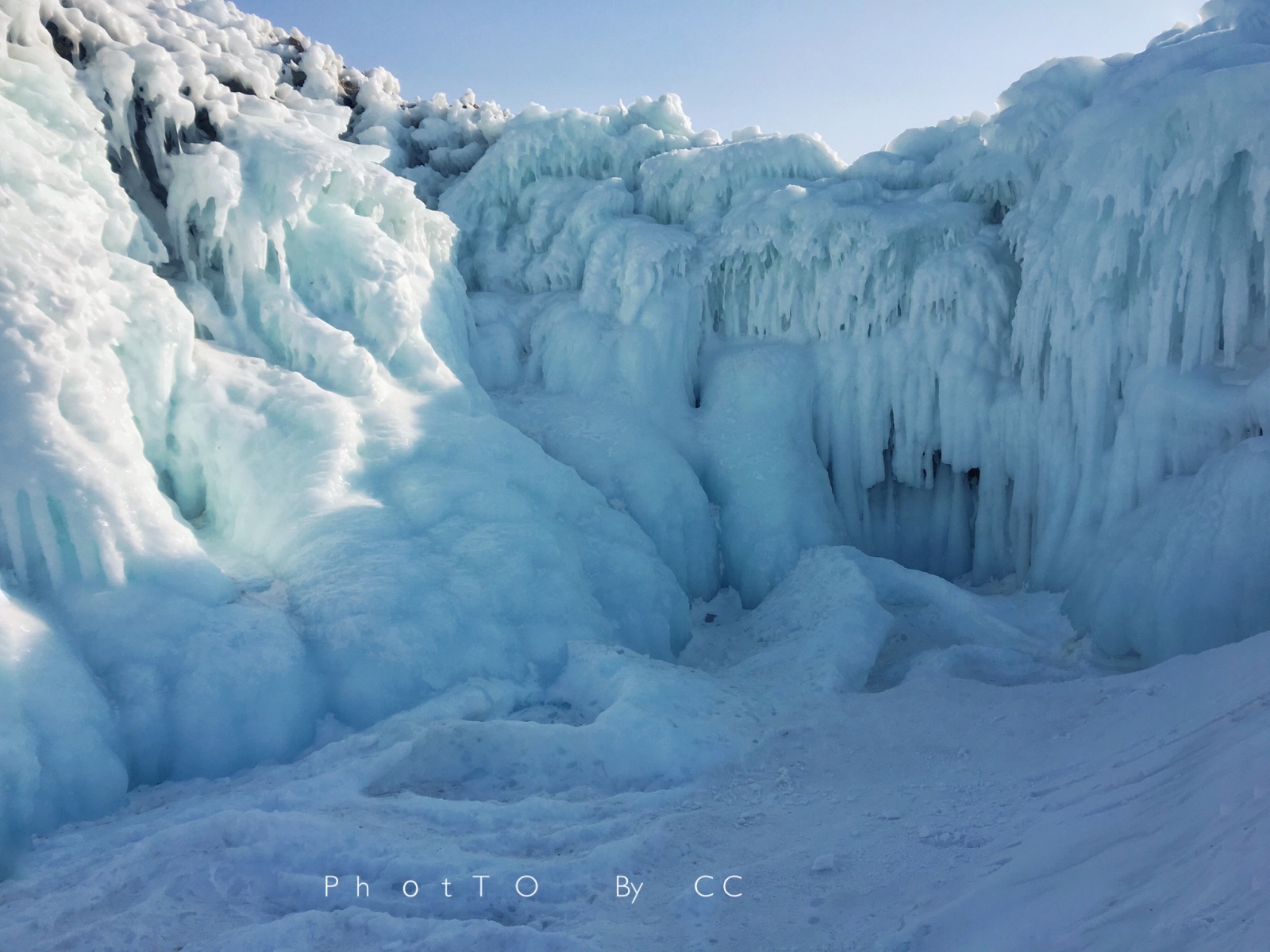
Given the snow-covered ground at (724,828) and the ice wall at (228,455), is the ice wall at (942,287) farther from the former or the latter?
the snow-covered ground at (724,828)

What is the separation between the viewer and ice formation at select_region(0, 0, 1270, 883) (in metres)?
7.38

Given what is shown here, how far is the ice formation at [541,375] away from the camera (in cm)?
738

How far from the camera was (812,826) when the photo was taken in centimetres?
559

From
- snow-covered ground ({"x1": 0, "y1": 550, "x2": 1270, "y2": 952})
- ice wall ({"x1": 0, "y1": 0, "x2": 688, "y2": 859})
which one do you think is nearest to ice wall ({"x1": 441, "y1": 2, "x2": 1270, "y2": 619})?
ice wall ({"x1": 0, "y1": 0, "x2": 688, "y2": 859})

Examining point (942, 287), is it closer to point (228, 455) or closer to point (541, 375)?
point (541, 375)

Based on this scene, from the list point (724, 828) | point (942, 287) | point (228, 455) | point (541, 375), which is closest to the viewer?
point (724, 828)

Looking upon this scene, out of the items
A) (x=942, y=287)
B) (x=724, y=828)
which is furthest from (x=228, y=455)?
(x=942, y=287)

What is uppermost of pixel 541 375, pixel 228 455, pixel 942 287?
pixel 942 287

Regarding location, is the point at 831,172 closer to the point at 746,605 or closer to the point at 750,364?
the point at 750,364

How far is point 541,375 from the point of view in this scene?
13.6m

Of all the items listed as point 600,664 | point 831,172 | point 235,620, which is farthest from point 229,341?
point 831,172

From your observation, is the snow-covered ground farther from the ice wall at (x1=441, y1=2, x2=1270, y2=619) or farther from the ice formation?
the ice wall at (x1=441, y1=2, x2=1270, y2=619)

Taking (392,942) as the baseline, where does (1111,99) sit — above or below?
above

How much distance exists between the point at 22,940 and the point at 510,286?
12.0 metres
